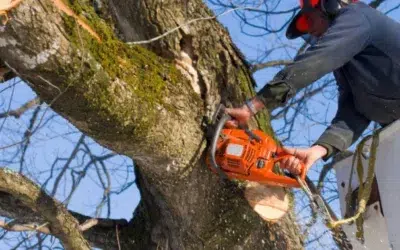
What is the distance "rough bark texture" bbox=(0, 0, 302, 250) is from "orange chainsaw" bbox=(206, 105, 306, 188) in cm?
8

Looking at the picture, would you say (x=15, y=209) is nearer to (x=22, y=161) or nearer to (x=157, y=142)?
(x=157, y=142)

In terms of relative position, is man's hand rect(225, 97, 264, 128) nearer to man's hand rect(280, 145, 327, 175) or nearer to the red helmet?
man's hand rect(280, 145, 327, 175)

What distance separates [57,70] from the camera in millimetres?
1964

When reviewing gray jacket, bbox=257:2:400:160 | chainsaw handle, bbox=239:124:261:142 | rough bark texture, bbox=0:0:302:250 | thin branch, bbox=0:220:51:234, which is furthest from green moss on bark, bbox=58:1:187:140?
thin branch, bbox=0:220:51:234

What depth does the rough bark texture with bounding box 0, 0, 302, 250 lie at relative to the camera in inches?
77.0

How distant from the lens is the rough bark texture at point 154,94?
1.96m

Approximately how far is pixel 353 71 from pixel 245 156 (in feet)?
2.24

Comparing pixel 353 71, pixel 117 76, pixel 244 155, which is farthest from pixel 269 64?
pixel 117 76

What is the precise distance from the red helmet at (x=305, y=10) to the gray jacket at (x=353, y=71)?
0.08 meters

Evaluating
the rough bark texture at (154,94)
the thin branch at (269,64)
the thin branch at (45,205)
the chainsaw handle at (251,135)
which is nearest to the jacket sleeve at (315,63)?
the chainsaw handle at (251,135)

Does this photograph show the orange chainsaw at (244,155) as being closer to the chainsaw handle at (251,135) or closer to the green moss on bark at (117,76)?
the chainsaw handle at (251,135)

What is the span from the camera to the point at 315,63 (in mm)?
2500

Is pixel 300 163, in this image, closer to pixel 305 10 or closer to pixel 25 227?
pixel 305 10

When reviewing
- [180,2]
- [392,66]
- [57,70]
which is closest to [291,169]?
[392,66]
